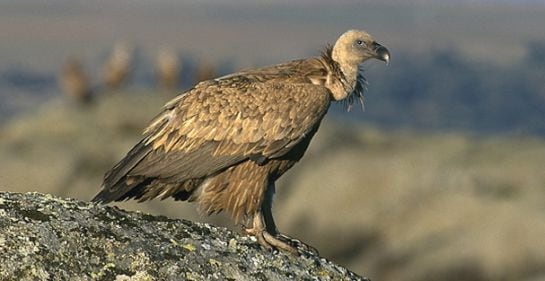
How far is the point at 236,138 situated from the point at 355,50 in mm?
1690

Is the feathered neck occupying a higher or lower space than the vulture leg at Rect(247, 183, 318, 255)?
higher

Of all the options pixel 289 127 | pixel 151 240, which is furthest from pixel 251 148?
pixel 151 240

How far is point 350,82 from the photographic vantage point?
42.7 ft

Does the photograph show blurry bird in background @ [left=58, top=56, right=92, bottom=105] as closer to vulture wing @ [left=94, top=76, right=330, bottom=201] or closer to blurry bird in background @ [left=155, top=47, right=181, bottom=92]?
blurry bird in background @ [left=155, top=47, right=181, bottom=92]

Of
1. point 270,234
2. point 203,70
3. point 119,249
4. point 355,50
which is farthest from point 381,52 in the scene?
point 203,70

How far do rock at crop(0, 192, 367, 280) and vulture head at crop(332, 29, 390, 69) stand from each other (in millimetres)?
3968

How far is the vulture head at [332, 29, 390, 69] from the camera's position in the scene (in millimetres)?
13156

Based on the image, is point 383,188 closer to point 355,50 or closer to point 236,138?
point 355,50

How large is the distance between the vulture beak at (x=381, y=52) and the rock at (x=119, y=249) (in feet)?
14.1

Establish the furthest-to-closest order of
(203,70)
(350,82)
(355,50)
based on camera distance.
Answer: (203,70), (355,50), (350,82)

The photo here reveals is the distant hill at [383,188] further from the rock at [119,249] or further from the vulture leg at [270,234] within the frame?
the rock at [119,249]

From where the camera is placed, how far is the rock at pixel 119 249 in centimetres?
783

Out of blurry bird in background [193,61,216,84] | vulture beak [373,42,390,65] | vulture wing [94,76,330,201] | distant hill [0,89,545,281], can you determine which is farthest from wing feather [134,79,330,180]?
blurry bird in background [193,61,216,84]

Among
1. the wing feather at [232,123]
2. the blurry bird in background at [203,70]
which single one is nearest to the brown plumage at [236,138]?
the wing feather at [232,123]
